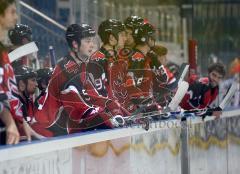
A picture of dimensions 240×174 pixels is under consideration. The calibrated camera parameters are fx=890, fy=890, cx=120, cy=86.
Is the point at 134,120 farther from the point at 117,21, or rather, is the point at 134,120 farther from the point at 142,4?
the point at 142,4

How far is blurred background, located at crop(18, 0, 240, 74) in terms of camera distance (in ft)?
19.5

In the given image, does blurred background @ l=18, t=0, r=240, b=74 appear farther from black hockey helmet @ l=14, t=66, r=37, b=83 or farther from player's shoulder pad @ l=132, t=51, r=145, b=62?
player's shoulder pad @ l=132, t=51, r=145, b=62

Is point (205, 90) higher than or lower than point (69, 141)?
lower

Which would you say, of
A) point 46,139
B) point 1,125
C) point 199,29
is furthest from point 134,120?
point 199,29

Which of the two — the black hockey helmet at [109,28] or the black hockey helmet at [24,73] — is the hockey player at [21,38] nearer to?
the black hockey helmet at [24,73]

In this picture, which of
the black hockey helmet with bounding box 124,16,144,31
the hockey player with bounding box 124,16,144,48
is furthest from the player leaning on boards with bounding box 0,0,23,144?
the black hockey helmet with bounding box 124,16,144,31

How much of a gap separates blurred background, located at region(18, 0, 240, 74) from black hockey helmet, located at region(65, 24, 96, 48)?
43mm

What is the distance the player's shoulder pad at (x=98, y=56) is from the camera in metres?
6.17

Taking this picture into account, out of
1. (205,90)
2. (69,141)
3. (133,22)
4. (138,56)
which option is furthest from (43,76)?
(205,90)

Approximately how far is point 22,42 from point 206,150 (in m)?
2.66

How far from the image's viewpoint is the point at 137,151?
6.47 m

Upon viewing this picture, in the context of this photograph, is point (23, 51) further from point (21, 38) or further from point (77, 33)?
point (77, 33)

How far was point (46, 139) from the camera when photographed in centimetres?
533

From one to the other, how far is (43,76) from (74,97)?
0.90 feet
